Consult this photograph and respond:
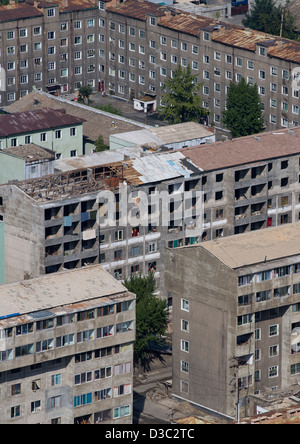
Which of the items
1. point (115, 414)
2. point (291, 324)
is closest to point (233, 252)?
point (291, 324)

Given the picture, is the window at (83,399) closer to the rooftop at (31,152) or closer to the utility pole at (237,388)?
the utility pole at (237,388)

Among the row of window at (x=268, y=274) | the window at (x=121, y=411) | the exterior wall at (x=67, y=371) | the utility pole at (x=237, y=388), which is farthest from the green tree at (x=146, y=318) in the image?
the row of window at (x=268, y=274)

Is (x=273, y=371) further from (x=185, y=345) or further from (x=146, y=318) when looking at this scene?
(x=146, y=318)

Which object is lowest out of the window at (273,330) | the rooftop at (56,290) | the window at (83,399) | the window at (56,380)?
the window at (83,399)

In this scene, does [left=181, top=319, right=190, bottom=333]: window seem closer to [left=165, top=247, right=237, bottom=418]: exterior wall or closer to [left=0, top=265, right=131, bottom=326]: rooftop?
[left=165, top=247, right=237, bottom=418]: exterior wall

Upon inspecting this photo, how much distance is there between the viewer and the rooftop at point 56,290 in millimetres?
142125

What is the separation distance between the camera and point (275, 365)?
159125 mm

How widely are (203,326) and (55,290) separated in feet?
59.8

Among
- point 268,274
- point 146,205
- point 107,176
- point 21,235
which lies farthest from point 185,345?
point 107,176

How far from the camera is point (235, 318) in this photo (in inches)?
5989

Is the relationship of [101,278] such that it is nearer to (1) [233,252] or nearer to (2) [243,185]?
(1) [233,252]

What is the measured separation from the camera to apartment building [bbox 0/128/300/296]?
169m

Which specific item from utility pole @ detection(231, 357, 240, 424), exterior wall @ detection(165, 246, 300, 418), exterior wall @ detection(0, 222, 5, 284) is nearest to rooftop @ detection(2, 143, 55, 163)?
exterior wall @ detection(0, 222, 5, 284)

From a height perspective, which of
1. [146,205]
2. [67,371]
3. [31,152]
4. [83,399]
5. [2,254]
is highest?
[31,152]
